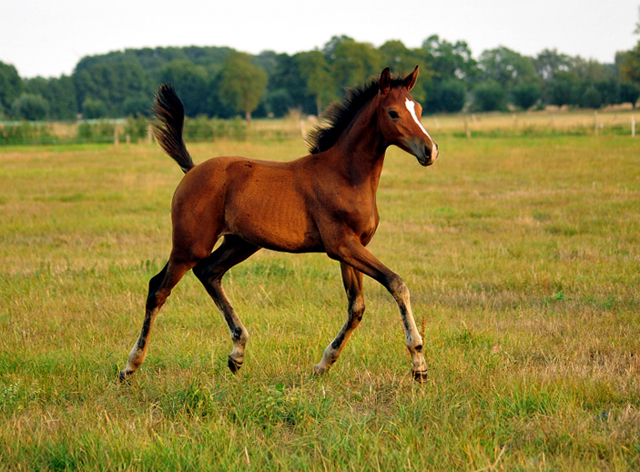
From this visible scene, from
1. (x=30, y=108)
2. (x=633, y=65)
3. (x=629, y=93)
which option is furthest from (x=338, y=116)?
(x=30, y=108)

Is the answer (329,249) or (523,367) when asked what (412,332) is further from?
(523,367)

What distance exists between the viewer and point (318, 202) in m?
4.38

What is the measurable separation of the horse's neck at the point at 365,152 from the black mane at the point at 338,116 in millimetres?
161

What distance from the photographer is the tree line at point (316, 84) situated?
77.4m

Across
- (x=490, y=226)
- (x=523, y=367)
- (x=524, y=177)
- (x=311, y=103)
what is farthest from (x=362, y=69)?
(x=523, y=367)

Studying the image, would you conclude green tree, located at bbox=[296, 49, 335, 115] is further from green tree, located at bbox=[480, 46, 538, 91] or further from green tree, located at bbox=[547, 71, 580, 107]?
green tree, located at bbox=[480, 46, 538, 91]

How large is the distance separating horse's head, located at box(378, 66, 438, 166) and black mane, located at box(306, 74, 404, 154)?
256 mm

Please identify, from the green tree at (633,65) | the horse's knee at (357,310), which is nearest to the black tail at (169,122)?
the horse's knee at (357,310)

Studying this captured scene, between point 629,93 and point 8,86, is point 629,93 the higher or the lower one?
the lower one

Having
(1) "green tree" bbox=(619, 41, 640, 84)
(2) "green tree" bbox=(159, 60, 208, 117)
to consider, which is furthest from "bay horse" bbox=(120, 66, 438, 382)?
(2) "green tree" bbox=(159, 60, 208, 117)

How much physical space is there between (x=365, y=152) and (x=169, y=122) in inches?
69.0

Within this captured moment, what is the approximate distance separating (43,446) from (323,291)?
3902mm

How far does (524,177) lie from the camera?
17156 mm

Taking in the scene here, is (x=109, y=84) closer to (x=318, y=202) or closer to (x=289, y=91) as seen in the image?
(x=289, y=91)
